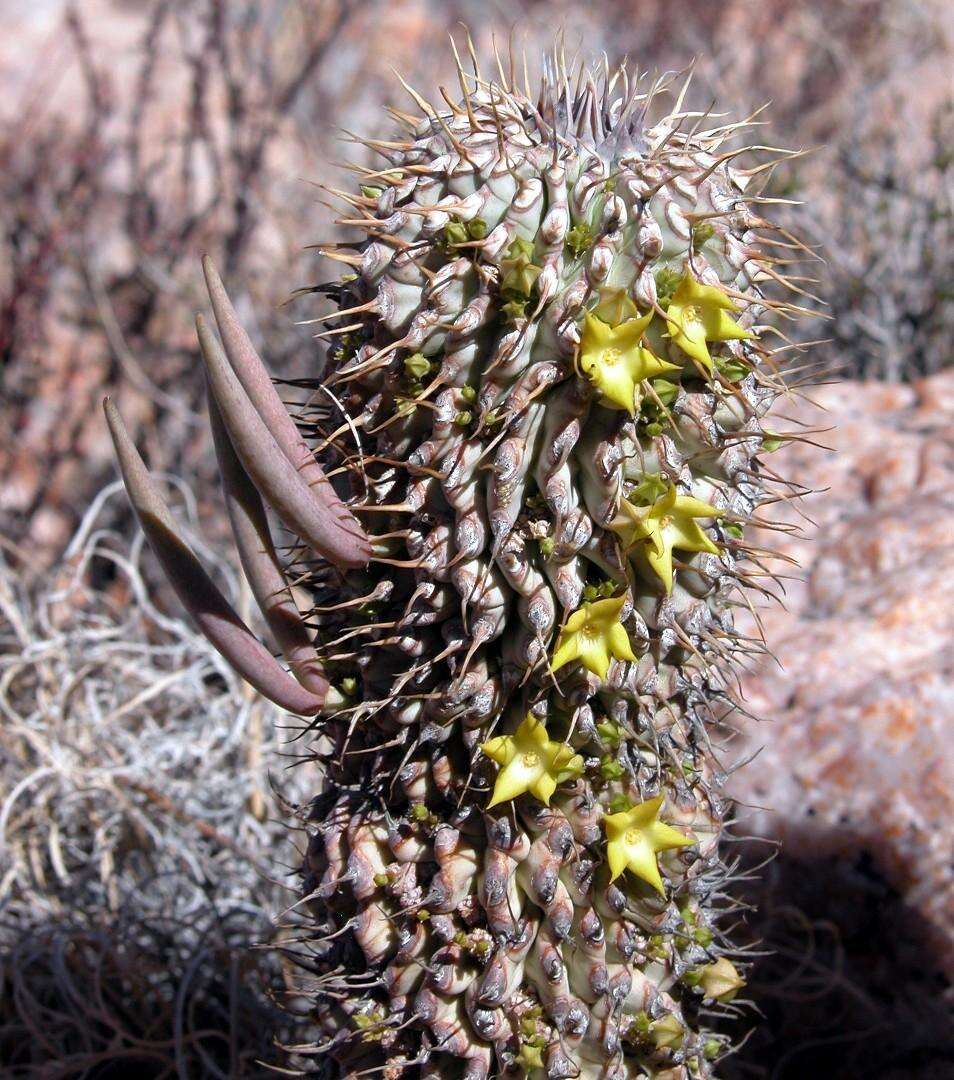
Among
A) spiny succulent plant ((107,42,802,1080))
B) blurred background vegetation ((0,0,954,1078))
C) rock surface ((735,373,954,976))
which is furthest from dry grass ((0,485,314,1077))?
rock surface ((735,373,954,976))

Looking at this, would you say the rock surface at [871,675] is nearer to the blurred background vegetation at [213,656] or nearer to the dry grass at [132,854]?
the blurred background vegetation at [213,656]

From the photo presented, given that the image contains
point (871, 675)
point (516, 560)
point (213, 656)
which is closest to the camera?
point (516, 560)

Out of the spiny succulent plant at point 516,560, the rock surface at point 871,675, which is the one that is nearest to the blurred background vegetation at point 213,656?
the rock surface at point 871,675

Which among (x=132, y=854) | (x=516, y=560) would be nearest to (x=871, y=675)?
(x=516, y=560)

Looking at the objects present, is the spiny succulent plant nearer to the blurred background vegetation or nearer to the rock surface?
the blurred background vegetation

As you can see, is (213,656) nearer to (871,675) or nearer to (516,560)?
(871,675)

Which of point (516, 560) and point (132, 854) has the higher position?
point (516, 560)

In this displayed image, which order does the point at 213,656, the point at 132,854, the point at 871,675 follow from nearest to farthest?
the point at 871,675 → the point at 132,854 → the point at 213,656
